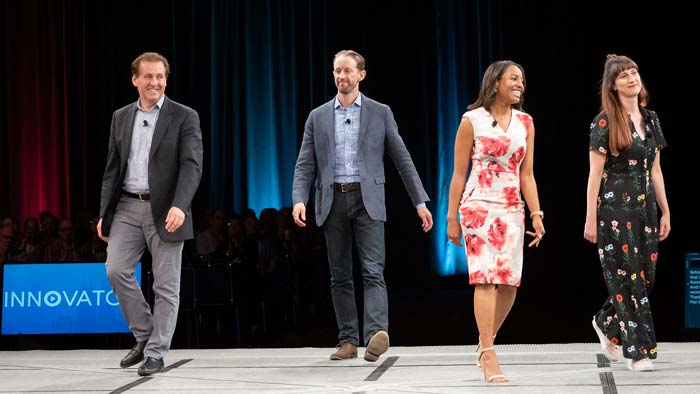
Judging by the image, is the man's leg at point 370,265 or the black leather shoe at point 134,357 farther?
the man's leg at point 370,265

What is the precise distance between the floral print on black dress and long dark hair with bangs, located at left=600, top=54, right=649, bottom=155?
3 centimetres

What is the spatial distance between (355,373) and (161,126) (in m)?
1.36

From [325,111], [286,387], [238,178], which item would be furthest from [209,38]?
[286,387]

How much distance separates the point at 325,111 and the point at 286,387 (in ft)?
4.89

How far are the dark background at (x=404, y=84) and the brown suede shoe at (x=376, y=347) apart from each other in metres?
5.23

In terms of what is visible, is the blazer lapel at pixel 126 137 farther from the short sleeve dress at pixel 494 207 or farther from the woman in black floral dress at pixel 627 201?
the woman in black floral dress at pixel 627 201

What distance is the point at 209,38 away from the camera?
12547 millimetres

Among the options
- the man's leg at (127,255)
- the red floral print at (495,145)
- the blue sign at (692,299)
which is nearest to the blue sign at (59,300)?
the man's leg at (127,255)

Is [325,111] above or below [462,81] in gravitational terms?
below

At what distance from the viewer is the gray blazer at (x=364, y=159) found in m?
5.10

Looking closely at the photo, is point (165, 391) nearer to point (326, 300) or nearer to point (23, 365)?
point (23, 365)

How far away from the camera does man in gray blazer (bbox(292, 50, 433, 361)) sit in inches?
200

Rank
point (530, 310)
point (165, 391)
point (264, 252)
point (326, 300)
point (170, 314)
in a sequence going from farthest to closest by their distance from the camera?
point (530, 310), point (326, 300), point (264, 252), point (170, 314), point (165, 391)

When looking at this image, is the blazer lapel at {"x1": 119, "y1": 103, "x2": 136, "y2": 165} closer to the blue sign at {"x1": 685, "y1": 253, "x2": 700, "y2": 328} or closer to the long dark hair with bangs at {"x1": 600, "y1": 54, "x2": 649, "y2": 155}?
the long dark hair with bangs at {"x1": 600, "y1": 54, "x2": 649, "y2": 155}
